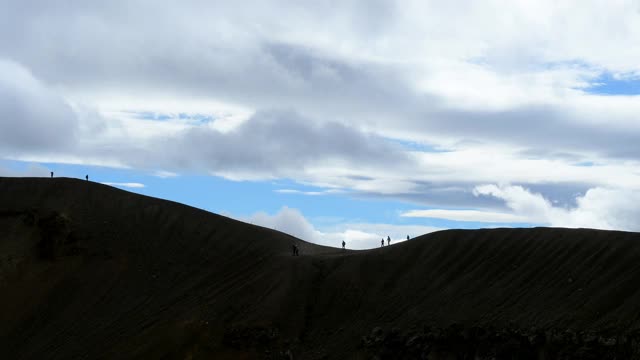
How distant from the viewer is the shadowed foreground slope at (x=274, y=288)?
40.6m

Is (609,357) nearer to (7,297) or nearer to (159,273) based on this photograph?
(159,273)

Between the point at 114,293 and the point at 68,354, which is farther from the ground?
the point at 114,293

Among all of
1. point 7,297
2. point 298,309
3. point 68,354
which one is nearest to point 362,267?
point 298,309

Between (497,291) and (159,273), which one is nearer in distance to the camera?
(497,291)

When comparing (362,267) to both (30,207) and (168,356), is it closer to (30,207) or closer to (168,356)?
(168,356)

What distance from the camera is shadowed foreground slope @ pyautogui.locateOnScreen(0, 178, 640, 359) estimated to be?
40594 millimetres

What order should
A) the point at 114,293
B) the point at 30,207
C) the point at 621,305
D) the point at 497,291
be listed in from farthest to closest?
the point at 30,207 < the point at 114,293 < the point at 497,291 < the point at 621,305

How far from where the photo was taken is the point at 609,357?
115ft

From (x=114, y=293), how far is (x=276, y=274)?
1128 centimetres

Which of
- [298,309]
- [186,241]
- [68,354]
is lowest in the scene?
[68,354]

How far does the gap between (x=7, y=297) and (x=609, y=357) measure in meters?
40.3

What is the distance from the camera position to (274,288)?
52.8 meters

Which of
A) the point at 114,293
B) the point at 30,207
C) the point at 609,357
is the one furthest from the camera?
the point at 30,207

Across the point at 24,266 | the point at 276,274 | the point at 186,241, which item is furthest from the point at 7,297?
the point at 276,274
